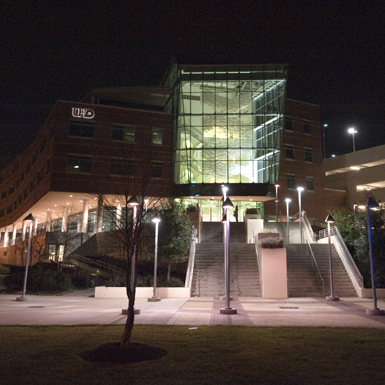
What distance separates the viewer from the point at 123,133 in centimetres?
4394

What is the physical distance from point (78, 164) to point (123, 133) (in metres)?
6.17

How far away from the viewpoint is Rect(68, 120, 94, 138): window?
4250 cm

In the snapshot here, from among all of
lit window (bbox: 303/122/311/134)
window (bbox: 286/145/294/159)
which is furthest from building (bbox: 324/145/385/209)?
window (bbox: 286/145/294/159)

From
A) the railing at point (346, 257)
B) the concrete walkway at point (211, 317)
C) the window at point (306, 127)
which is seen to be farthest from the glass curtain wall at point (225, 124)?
the concrete walkway at point (211, 317)

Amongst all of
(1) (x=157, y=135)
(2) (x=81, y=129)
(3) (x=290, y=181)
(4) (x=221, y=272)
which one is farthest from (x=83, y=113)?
(4) (x=221, y=272)

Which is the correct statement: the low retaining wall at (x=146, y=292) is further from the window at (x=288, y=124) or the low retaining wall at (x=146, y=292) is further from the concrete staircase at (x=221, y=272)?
the window at (x=288, y=124)

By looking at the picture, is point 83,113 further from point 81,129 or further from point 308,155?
point 308,155

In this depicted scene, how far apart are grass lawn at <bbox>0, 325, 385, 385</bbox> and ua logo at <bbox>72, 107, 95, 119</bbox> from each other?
35475mm

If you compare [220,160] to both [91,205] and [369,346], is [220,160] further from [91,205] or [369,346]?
[369,346]

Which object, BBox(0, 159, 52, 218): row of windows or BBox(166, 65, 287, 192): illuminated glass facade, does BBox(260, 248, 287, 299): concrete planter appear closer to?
BBox(166, 65, 287, 192): illuminated glass facade

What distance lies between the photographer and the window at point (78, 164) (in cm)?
4159

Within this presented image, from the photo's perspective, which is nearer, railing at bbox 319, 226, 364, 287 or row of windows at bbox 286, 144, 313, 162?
railing at bbox 319, 226, 364, 287

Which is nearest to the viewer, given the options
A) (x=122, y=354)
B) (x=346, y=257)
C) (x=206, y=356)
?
(x=122, y=354)

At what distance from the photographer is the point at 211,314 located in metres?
13.9
